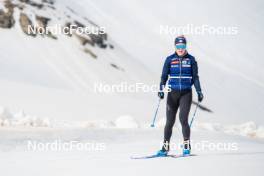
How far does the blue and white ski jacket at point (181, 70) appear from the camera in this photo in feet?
31.6

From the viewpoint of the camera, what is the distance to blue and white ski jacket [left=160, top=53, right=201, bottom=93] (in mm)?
9633

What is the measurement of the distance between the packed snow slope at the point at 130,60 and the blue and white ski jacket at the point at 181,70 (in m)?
17.5

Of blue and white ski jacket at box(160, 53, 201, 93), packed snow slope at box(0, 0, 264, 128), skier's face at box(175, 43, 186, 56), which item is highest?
packed snow slope at box(0, 0, 264, 128)

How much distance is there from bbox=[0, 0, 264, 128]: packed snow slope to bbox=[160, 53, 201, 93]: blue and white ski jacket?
17484mm

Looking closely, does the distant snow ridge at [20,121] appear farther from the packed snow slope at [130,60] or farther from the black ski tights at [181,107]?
the packed snow slope at [130,60]

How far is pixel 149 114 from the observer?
1303 inches

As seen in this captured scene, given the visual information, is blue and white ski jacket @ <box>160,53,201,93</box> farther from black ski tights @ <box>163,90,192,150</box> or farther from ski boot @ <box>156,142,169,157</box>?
ski boot @ <box>156,142,169,157</box>

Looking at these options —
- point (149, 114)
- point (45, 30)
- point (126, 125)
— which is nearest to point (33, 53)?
point (45, 30)

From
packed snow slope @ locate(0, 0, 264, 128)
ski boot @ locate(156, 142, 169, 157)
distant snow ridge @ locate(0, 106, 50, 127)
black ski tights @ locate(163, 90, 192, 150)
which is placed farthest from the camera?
packed snow slope @ locate(0, 0, 264, 128)

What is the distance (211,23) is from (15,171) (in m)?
57.7

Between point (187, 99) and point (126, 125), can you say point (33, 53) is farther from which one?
point (187, 99)

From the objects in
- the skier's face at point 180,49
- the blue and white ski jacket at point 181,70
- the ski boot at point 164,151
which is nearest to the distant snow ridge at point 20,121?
the ski boot at point 164,151

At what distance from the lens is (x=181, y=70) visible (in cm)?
966

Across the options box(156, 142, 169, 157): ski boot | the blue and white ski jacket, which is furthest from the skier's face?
box(156, 142, 169, 157): ski boot
